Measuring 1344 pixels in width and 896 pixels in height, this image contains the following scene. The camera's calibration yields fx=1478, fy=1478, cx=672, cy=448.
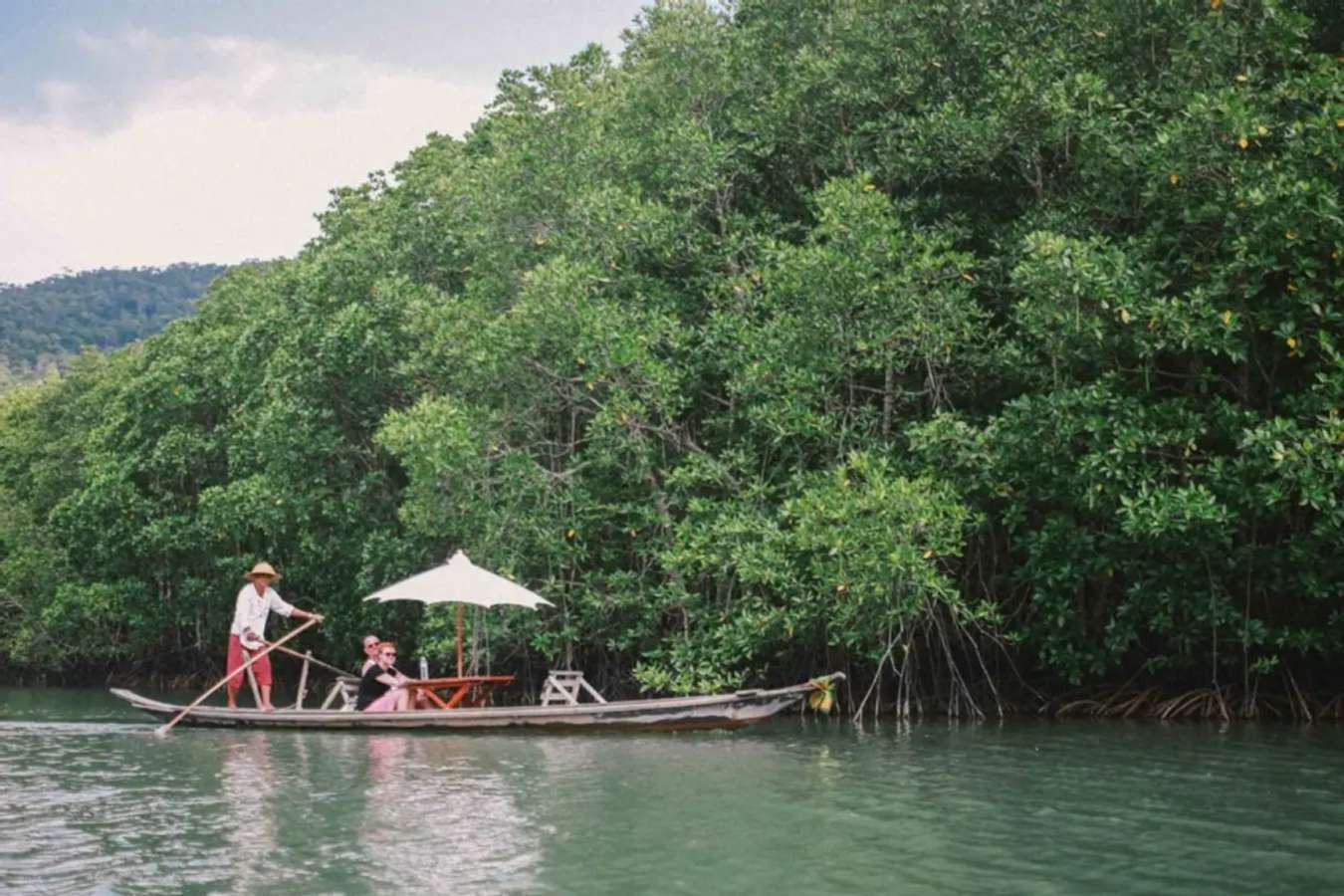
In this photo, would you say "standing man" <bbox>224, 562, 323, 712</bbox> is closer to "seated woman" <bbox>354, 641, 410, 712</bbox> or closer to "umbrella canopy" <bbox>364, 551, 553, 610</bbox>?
"seated woman" <bbox>354, 641, 410, 712</bbox>

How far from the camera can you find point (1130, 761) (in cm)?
1305

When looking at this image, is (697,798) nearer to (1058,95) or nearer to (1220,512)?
(1220,512)

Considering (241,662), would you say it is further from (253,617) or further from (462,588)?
(462,588)

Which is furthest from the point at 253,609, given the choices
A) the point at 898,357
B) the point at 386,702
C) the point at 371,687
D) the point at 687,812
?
the point at 687,812

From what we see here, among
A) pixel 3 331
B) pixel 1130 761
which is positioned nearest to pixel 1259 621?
pixel 1130 761

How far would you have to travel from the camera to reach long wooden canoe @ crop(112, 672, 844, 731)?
15.0 m

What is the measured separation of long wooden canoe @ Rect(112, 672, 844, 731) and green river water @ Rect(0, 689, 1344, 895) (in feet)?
0.66

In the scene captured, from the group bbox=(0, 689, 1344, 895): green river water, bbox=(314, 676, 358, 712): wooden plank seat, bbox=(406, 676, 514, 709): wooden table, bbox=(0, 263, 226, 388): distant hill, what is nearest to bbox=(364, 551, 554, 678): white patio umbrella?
bbox=(406, 676, 514, 709): wooden table

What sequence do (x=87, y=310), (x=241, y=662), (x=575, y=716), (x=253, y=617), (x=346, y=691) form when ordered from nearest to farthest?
(x=575, y=716)
(x=253, y=617)
(x=241, y=662)
(x=346, y=691)
(x=87, y=310)

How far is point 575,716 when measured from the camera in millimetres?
15453

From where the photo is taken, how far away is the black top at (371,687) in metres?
16.7

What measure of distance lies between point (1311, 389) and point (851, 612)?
5.12 m

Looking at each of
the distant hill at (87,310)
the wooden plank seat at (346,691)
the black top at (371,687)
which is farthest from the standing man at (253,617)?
the distant hill at (87,310)

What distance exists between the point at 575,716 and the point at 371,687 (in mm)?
2727
